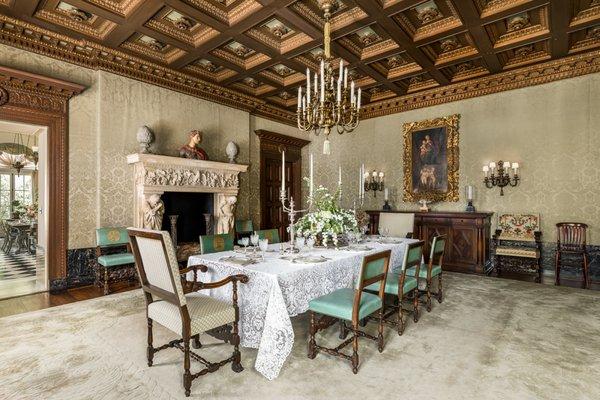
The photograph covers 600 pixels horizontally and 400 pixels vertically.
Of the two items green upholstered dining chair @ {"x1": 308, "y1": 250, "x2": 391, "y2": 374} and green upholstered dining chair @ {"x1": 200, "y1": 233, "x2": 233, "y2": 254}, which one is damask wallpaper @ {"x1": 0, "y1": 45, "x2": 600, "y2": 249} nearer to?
green upholstered dining chair @ {"x1": 200, "y1": 233, "x2": 233, "y2": 254}

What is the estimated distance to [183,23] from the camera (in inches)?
179

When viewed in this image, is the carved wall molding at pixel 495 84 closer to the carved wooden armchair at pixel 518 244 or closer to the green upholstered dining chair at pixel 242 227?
the carved wooden armchair at pixel 518 244

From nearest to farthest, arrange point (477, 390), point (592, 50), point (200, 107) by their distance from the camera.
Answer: point (477, 390), point (592, 50), point (200, 107)

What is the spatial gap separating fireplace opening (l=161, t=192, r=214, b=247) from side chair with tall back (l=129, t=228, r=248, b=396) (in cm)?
355

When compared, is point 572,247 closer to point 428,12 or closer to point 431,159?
point 431,159

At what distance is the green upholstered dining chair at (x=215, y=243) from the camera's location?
365cm

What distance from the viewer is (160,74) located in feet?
18.6

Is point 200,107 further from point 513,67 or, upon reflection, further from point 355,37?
point 513,67

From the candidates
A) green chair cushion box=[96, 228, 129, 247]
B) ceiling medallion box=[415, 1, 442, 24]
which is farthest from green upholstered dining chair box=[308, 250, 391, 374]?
green chair cushion box=[96, 228, 129, 247]

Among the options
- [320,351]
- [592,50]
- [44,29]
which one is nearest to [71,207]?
[44,29]

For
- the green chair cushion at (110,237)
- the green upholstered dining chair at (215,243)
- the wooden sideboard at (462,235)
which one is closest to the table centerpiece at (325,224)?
the green upholstered dining chair at (215,243)

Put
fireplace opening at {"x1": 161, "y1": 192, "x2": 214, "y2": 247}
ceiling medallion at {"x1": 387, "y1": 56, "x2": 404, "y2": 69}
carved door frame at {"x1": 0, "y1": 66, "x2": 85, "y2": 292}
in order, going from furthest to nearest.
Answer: fireplace opening at {"x1": 161, "y1": 192, "x2": 214, "y2": 247}
ceiling medallion at {"x1": 387, "y1": 56, "x2": 404, "y2": 69}
carved door frame at {"x1": 0, "y1": 66, "x2": 85, "y2": 292}

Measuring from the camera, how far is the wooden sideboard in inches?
229

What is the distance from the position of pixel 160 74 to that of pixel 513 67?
625 cm
